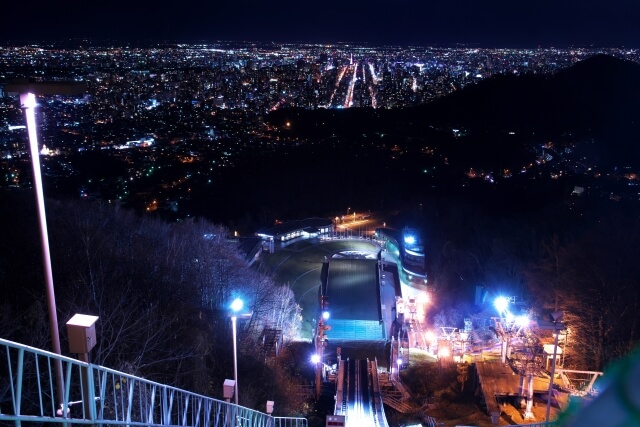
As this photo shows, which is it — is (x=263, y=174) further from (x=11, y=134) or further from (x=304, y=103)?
(x=304, y=103)

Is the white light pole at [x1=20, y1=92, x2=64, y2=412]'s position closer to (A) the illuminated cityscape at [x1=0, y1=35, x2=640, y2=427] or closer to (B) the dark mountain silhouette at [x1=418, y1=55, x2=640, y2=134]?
(A) the illuminated cityscape at [x1=0, y1=35, x2=640, y2=427]

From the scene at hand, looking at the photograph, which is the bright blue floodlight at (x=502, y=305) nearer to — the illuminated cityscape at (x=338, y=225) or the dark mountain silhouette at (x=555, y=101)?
the illuminated cityscape at (x=338, y=225)

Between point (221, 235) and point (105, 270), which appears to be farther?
point (221, 235)

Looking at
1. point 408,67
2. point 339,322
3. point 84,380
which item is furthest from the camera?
point 408,67

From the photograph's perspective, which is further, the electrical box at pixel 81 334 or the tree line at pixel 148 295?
the tree line at pixel 148 295

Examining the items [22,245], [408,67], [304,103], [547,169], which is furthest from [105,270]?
[408,67]

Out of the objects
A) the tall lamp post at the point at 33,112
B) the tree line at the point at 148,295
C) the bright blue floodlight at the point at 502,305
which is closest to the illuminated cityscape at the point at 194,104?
the tall lamp post at the point at 33,112

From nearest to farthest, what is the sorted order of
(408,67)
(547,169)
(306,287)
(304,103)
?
(306,287) → (547,169) → (304,103) → (408,67)
